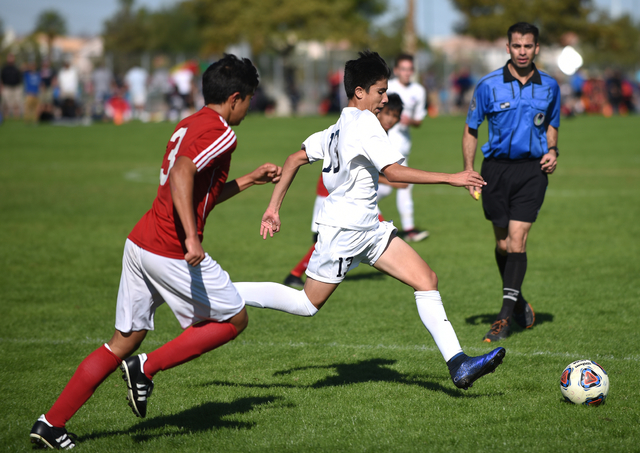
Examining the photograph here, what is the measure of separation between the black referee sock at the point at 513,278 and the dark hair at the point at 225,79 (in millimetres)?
3091

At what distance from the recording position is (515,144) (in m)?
5.91

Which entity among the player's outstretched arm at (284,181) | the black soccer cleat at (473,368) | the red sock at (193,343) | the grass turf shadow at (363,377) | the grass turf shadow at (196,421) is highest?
the player's outstretched arm at (284,181)

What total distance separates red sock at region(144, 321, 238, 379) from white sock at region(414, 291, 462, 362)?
129cm

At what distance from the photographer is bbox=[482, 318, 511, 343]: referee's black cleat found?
5.80 m

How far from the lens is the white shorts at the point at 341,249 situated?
14.7 ft

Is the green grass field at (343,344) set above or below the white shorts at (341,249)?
below

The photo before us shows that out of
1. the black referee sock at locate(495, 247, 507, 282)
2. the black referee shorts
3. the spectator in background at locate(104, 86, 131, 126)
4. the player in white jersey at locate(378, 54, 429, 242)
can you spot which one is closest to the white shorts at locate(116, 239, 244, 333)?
the black referee shorts

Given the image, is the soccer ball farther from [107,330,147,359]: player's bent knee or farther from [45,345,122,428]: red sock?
[45,345,122,428]: red sock

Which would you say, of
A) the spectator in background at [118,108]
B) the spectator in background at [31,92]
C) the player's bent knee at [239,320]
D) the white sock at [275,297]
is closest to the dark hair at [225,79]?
the player's bent knee at [239,320]

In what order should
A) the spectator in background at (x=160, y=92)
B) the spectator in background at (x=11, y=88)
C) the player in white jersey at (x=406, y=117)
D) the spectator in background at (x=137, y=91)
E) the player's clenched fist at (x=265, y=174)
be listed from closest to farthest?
1. the player's clenched fist at (x=265, y=174)
2. the player in white jersey at (x=406, y=117)
3. the spectator in background at (x=11, y=88)
4. the spectator in background at (x=137, y=91)
5. the spectator in background at (x=160, y=92)

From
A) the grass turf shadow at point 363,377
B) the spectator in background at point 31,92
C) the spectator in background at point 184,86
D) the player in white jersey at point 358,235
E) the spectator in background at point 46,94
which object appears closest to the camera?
the player in white jersey at point 358,235

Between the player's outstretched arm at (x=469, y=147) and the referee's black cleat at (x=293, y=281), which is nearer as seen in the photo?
the player's outstretched arm at (x=469, y=147)

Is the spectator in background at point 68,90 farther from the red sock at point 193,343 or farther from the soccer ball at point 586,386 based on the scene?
the soccer ball at point 586,386

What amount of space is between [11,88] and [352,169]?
3041 centimetres
